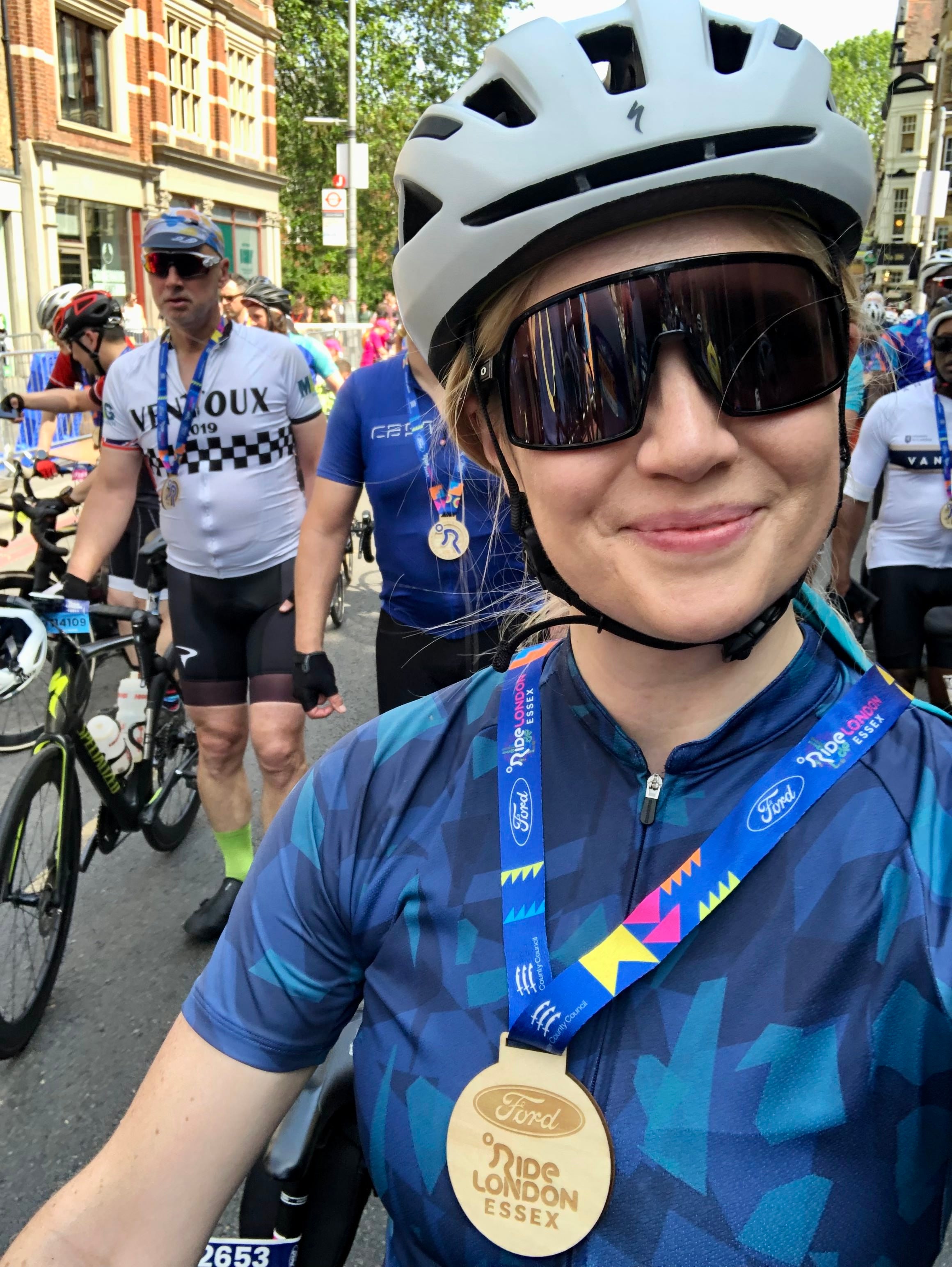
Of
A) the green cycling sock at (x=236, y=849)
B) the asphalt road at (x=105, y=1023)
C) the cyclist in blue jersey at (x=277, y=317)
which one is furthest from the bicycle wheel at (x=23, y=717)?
the cyclist in blue jersey at (x=277, y=317)

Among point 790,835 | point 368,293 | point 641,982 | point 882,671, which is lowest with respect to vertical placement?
point 641,982

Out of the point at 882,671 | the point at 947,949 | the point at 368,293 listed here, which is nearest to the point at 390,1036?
the point at 947,949

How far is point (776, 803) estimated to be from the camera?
1.16 metres

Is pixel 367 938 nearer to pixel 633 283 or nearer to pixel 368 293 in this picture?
pixel 633 283

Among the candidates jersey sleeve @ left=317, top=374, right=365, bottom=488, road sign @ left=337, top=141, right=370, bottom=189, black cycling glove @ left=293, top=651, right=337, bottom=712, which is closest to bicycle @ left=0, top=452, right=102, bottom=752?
black cycling glove @ left=293, top=651, right=337, bottom=712

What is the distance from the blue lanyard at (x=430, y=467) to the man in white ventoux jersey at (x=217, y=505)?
1.08 m

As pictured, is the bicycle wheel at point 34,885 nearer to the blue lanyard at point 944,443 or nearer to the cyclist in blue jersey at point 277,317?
the blue lanyard at point 944,443

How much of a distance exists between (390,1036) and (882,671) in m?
0.70

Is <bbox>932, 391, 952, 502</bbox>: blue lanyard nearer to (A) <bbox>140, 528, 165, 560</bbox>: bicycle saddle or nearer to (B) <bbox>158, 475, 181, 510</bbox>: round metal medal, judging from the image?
(B) <bbox>158, 475, 181, 510</bbox>: round metal medal

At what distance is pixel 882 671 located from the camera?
1307 mm

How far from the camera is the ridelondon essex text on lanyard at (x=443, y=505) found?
324 centimetres

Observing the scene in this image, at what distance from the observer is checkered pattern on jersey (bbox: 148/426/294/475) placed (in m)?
4.20

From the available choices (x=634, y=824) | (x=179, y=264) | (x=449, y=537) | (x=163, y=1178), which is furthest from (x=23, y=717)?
(x=634, y=824)

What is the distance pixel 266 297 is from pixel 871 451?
225 inches
